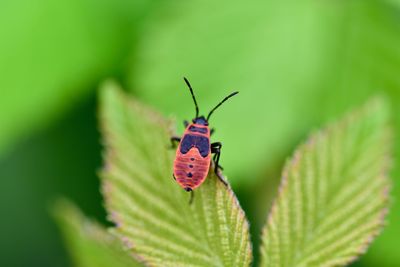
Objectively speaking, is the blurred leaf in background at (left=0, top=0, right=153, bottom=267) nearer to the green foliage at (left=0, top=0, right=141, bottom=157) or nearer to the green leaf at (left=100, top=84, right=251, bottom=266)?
the green foliage at (left=0, top=0, right=141, bottom=157)

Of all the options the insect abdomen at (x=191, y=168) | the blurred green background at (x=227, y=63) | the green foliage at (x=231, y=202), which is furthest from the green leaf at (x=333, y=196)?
the blurred green background at (x=227, y=63)

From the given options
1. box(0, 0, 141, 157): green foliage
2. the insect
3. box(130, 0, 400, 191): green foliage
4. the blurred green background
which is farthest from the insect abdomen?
box(0, 0, 141, 157): green foliage

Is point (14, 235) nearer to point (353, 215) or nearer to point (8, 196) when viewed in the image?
point (8, 196)

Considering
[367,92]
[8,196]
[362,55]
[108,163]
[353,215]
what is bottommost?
[353,215]

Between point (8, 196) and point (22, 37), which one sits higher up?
point (22, 37)

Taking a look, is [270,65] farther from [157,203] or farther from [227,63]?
[157,203]

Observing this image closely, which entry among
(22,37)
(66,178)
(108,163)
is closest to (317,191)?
(108,163)

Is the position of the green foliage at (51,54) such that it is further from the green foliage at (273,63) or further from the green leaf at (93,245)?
the green leaf at (93,245)
